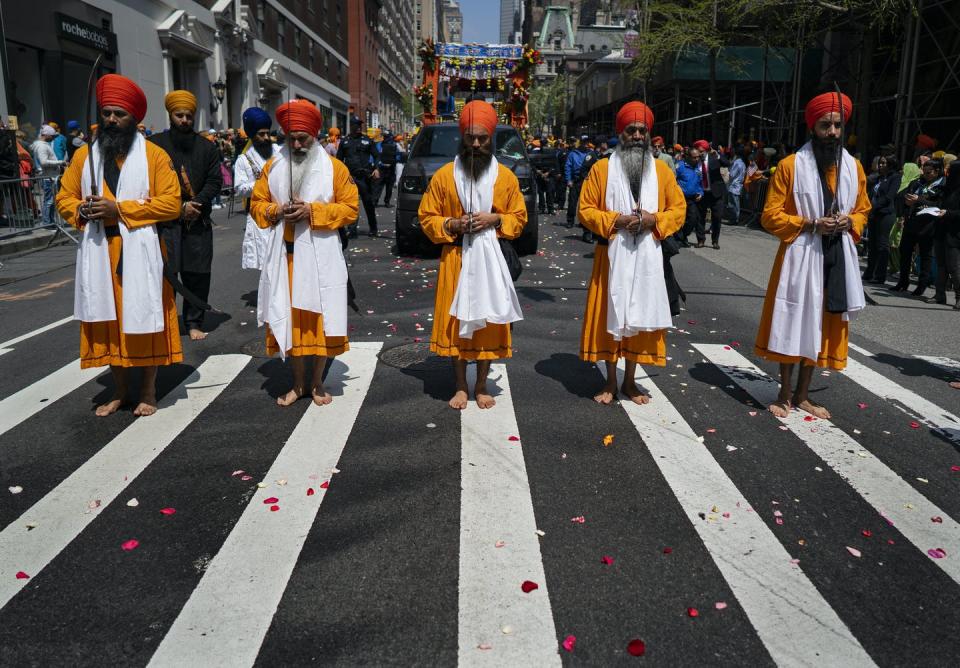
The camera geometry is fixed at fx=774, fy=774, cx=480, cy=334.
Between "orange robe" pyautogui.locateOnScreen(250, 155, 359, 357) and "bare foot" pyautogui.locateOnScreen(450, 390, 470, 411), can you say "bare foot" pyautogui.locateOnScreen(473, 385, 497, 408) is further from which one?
"orange robe" pyautogui.locateOnScreen(250, 155, 359, 357)

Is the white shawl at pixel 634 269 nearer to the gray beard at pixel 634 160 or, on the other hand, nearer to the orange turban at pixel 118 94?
the gray beard at pixel 634 160

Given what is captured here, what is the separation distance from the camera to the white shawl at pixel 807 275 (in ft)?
17.0

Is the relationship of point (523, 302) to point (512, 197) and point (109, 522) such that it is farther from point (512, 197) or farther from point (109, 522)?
point (109, 522)

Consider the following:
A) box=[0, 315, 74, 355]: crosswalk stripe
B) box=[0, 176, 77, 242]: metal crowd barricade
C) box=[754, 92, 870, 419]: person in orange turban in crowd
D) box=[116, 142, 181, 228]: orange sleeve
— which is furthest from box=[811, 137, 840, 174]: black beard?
box=[0, 176, 77, 242]: metal crowd barricade

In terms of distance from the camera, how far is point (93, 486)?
13.7 ft

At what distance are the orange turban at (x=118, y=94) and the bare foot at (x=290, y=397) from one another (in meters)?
2.10

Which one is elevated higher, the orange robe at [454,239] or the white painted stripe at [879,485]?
the orange robe at [454,239]

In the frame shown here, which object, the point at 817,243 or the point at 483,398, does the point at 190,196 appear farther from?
the point at 817,243

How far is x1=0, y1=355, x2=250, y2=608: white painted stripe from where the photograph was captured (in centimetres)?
344

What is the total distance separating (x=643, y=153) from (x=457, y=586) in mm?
3360

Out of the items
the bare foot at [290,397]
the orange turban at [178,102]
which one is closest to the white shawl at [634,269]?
the bare foot at [290,397]

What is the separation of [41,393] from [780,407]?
541 cm

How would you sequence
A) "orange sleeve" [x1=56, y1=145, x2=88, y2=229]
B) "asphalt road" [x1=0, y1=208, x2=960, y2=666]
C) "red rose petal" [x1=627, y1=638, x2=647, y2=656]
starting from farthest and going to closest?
"orange sleeve" [x1=56, y1=145, x2=88, y2=229] < "asphalt road" [x1=0, y1=208, x2=960, y2=666] < "red rose petal" [x1=627, y1=638, x2=647, y2=656]

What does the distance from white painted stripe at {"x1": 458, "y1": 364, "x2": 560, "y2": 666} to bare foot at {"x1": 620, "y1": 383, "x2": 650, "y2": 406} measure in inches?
44.1
